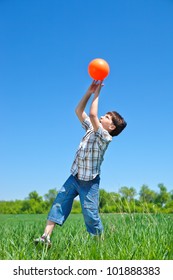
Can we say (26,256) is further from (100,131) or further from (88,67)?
(88,67)

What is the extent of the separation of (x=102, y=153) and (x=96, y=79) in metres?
0.73

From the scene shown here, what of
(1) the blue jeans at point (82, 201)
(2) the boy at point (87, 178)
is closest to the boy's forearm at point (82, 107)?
(2) the boy at point (87, 178)

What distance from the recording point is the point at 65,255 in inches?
128

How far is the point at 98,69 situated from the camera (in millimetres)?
3959

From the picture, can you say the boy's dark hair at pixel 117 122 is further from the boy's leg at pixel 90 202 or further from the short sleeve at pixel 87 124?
the boy's leg at pixel 90 202

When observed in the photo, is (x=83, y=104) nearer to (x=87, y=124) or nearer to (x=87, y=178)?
(x=87, y=124)

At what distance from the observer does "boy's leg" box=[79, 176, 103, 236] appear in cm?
404

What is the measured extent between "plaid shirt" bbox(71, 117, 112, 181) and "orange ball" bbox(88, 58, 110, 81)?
485 mm

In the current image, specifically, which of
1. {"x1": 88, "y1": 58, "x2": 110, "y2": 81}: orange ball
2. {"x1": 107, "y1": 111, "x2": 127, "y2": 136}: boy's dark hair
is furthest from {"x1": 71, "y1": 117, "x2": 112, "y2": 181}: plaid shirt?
{"x1": 88, "y1": 58, "x2": 110, "y2": 81}: orange ball

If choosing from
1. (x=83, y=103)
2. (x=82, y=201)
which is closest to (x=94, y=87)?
(x=83, y=103)

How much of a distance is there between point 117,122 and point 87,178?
71 cm
